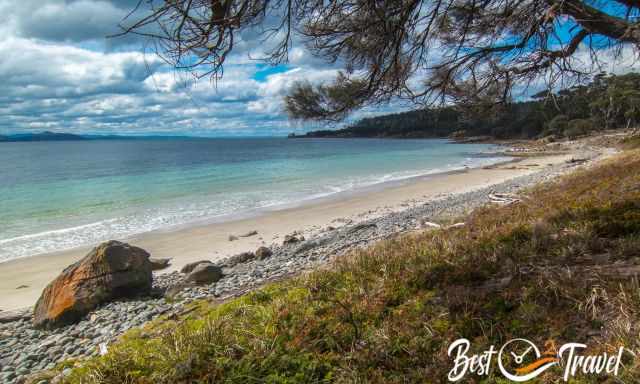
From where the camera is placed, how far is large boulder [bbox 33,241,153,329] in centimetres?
593

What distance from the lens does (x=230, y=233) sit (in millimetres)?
13867

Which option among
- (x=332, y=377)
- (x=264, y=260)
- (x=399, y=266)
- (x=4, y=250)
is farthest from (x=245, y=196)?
(x=332, y=377)

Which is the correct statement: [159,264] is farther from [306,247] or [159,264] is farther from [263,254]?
[306,247]

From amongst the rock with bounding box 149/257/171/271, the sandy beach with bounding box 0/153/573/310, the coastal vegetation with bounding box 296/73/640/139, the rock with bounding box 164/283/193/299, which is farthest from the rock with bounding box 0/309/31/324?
the coastal vegetation with bounding box 296/73/640/139

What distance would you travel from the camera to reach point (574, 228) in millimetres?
4520

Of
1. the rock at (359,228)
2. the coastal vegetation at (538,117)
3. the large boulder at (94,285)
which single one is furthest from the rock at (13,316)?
the rock at (359,228)

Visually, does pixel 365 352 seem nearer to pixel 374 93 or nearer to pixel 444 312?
pixel 444 312

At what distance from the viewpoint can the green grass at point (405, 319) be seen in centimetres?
249

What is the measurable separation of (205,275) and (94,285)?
1799 millimetres

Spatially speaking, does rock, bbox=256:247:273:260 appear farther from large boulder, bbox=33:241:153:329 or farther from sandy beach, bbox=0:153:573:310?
large boulder, bbox=33:241:153:329

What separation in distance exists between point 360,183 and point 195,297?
74.0 ft

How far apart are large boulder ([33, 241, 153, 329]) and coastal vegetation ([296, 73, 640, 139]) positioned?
14.3ft

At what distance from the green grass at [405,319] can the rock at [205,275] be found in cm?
274

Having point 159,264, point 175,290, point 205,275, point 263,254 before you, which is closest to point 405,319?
point 175,290
